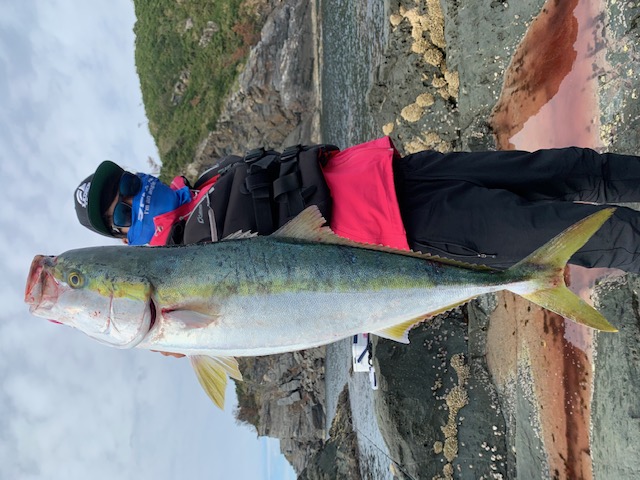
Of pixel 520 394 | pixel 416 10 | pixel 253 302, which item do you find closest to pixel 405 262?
pixel 253 302

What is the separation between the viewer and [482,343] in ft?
23.5

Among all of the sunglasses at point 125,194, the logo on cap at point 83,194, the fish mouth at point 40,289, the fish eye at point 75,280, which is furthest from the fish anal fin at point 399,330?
the logo on cap at point 83,194

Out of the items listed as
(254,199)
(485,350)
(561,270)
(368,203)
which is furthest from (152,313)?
(485,350)

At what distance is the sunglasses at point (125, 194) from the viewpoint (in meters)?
3.98

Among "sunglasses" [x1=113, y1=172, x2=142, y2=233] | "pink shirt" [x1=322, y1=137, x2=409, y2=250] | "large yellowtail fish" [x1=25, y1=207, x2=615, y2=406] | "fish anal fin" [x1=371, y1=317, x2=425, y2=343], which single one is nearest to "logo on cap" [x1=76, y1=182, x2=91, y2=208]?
"sunglasses" [x1=113, y1=172, x2=142, y2=233]

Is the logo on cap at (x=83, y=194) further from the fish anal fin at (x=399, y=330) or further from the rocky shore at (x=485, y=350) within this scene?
the rocky shore at (x=485, y=350)

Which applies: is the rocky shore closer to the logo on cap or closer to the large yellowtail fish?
the large yellowtail fish

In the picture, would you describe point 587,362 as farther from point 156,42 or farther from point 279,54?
point 156,42

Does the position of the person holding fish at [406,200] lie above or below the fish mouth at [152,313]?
above

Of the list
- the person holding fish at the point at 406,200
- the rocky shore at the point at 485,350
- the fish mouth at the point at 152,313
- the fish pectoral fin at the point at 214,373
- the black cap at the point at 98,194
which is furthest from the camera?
the rocky shore at the point at 485,350

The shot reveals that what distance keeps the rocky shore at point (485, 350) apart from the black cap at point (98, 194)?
5094 mm

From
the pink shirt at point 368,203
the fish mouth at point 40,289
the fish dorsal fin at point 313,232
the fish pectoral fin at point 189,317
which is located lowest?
the fish pectoral fin at point 189,317

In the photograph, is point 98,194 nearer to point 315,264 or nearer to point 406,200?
point 315,264

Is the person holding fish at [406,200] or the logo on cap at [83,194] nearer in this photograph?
the person holding fish at [406,200]
